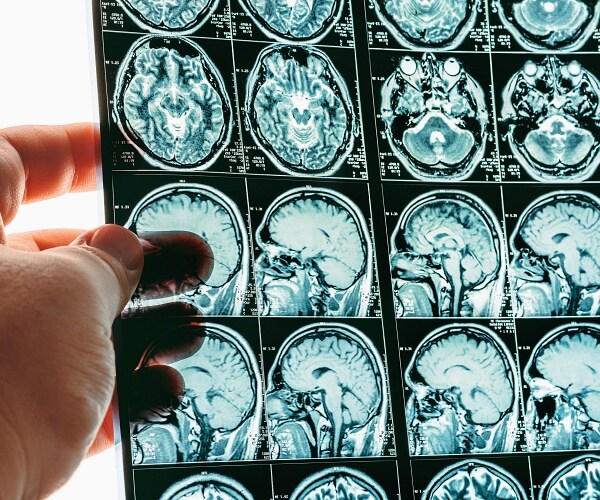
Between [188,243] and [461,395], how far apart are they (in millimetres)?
470

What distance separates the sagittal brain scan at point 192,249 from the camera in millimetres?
1271

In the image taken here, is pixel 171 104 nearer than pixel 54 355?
No

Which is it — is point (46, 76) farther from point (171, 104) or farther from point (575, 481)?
point (575, 481)

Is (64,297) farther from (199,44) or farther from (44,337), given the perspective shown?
(199,44)

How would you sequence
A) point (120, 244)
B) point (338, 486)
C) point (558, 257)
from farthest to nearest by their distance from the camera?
point (558, 257)
point (338, 486)
point (120, 244)

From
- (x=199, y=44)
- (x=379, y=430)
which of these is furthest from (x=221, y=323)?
(x=199, y=44)

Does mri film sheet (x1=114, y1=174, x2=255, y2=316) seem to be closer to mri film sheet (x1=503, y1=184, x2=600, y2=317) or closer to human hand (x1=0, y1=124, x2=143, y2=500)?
human hand (x1=0, y1=124, x2=143, y2=500)

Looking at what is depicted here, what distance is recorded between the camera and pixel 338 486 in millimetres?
1280

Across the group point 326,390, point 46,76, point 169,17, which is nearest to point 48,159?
point 46,76

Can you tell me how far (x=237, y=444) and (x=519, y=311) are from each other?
0.48m

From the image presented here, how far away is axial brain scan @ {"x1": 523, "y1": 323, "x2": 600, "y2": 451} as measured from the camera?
53.2 inches

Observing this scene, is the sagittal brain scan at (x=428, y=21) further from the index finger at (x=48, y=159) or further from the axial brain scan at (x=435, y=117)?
the index finger at (x=48, y=159)

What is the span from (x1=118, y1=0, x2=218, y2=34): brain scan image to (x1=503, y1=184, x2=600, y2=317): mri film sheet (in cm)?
56

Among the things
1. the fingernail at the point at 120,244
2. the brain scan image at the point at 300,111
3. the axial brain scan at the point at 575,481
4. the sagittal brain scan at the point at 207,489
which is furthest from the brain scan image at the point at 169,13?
the axial brain scan at the point at 575,481
